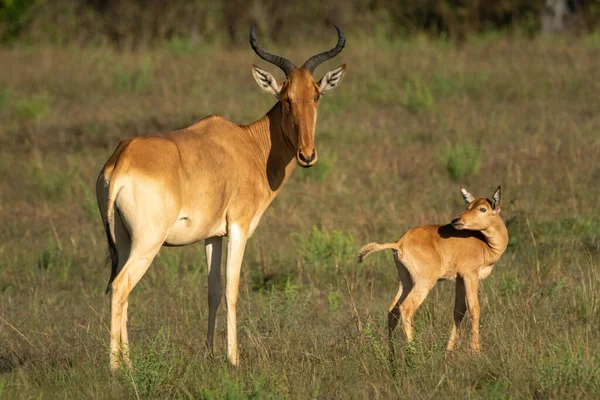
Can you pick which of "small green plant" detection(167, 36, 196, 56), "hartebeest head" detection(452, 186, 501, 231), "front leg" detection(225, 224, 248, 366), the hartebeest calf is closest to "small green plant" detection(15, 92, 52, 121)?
"small green plant" detection(167, 36, 196, 56)

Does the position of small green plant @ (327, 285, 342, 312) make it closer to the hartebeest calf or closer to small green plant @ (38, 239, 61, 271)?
the hartebeest calf

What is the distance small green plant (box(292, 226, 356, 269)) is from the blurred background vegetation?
39.8 ft

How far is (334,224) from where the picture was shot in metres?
12.0

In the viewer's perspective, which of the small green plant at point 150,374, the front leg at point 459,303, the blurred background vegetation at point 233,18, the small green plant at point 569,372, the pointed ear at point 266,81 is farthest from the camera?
the blurred background vegetation at point 233,18

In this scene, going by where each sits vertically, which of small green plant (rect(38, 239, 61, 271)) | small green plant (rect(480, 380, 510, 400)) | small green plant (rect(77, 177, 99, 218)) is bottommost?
small green plant (rect(38, 239, 61, 271))

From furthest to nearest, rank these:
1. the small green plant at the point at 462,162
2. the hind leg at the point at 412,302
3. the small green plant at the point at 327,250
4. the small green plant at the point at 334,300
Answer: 1. the small green plant at the point at 462,162
2. the small green plant at the point at 327,250
3. the small green plant at the point at 334,300
4. the hind leg at the point at 412,302

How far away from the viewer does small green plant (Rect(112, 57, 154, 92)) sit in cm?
1789

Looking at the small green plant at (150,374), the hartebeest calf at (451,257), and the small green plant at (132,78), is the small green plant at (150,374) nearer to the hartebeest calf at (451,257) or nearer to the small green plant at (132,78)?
the hartebeest calf at (451,257)

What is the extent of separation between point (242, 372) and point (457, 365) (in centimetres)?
137

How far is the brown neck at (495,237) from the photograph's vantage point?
799 cm

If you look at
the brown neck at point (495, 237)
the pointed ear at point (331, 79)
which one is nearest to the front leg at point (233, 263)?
the pointed ear at point (331, 79)

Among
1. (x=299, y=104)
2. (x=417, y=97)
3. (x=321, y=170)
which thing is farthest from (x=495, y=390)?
(x=417, y=97)

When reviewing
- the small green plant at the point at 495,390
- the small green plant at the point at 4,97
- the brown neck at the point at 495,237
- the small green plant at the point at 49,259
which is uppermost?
the brown neck at the point at 495,237

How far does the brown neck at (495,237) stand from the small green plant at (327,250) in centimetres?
237
